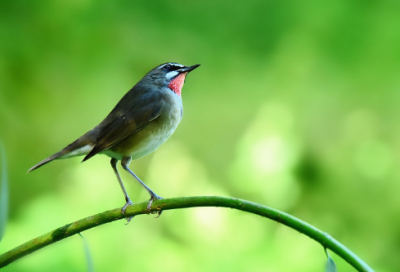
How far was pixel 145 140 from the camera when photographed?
201 cm

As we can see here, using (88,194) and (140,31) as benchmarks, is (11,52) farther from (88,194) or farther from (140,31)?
(88,194)

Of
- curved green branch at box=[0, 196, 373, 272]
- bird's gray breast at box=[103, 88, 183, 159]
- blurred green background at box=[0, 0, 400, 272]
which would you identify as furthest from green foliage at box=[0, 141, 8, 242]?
blurred green background at box=[0, 0, 400, 272]

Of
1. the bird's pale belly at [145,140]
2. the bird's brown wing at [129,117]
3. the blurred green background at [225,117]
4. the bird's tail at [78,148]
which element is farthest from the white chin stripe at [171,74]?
the blurred green background at [225,117]

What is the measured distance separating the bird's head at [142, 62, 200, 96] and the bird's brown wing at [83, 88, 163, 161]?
135 millimetres

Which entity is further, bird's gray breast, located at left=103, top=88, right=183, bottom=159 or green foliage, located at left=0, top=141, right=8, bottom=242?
A: bird's gray breast, located at left=103, top=88, right=183, bottom=159

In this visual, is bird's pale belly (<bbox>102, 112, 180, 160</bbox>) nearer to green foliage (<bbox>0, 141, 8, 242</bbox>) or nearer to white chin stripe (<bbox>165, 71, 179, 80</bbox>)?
white chin stripe (<bbox>165, 71, 179, 80</bbox>)

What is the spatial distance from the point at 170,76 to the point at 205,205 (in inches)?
57.9

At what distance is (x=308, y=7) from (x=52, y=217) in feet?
9.11

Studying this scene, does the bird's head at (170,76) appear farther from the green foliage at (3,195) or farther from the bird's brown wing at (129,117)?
the green foliage at (3,195)

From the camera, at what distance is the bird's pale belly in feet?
6.59

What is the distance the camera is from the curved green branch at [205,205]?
0.83 m

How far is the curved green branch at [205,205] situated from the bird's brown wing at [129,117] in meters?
0.92

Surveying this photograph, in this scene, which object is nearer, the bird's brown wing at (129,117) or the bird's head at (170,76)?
the bird's brown wing at (129,117)

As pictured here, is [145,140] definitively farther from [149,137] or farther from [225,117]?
[225,117]
